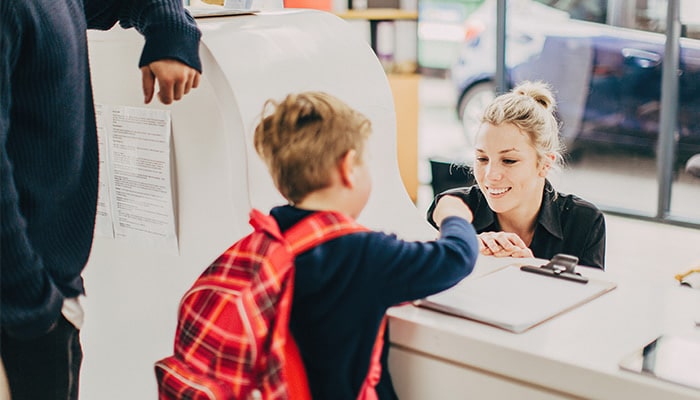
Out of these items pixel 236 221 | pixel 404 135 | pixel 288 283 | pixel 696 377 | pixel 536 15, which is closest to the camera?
pixel 696 377

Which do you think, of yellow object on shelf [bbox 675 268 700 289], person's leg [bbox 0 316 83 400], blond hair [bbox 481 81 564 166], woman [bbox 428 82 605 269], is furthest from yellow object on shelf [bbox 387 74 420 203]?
person's leg [bbox 0 316 83 400]

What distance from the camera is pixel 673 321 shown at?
1229 mm

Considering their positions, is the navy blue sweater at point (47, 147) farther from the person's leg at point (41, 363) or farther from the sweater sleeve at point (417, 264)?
the sweater sleeve at point (417, 264)

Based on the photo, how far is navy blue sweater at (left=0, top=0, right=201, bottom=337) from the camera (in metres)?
1.13

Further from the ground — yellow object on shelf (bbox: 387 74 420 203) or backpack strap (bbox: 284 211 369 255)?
backpack strap (bbox: 284 211 369 255)

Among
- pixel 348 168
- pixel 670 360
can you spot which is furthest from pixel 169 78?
pixel 670 360

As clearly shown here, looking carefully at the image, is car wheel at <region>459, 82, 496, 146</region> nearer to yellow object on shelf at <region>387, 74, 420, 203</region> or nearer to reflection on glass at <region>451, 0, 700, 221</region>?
reflection on glass at <region>451, 0, 700, 221</region>

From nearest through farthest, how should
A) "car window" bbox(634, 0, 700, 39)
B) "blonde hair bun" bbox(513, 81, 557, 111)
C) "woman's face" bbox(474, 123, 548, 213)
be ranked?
1. "woman's face" bbox(474, 123, 548, 213)
2. "blonde hair bun" bbox(513, 81, 557, 111)
3. "car window" bbox(634, 0, 700, 39)

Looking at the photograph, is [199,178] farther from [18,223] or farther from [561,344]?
[561,344]

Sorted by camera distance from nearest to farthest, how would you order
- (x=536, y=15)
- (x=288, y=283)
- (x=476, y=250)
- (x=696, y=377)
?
(x=696, y=377) < (x=288, y=283) < (x=476, y=250) < (x=536, y=15)

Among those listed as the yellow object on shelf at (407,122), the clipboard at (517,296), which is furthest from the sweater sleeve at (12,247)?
the yellow object on shelf at (407,122)

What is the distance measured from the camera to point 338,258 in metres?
1.14

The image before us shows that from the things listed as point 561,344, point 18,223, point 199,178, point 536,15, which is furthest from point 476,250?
point 536,15

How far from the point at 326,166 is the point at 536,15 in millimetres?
5506
